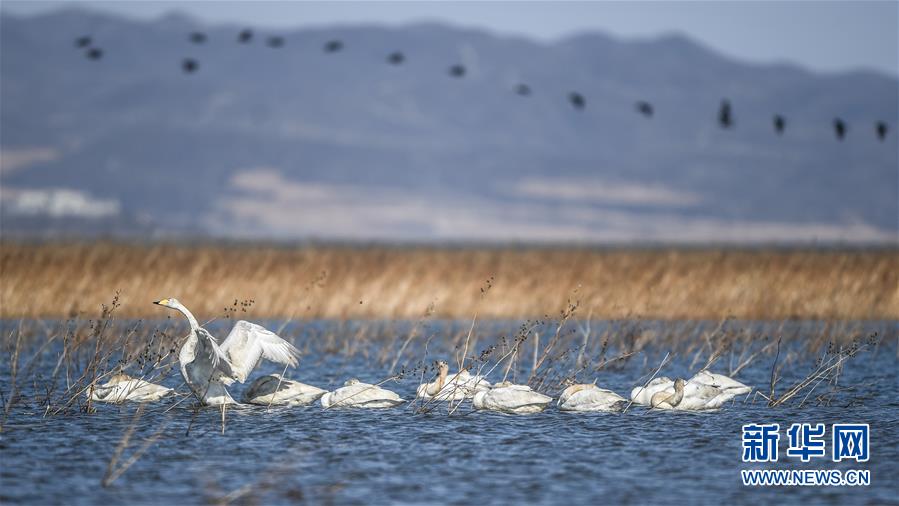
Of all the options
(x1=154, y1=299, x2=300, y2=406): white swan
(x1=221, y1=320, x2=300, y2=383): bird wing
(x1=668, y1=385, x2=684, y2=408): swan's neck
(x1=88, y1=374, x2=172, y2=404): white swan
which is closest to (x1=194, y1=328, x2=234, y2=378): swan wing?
(x1=154, y1=299, x2=300, y2=406): white swan

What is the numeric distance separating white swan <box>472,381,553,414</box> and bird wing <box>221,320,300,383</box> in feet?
7.83

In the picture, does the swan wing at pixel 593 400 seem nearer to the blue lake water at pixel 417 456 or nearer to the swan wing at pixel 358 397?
the blue lake water at pixel 417 456

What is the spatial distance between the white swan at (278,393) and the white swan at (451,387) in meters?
1.30

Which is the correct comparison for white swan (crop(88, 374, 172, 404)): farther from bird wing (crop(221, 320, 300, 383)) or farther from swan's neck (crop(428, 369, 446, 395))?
swan's neck (crop(428, 369, 446, 395))

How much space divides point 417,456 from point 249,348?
308 cm

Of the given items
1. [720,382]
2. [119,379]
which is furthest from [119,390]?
[720,382]

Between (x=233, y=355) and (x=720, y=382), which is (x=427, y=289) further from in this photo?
(x=233, y=355)

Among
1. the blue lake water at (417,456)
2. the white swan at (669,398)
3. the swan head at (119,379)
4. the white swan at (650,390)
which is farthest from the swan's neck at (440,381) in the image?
the swan head at (119,379)

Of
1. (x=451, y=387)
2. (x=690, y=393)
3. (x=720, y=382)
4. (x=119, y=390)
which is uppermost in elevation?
(x=720, y=382)

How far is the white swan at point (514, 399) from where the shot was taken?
15.3 m

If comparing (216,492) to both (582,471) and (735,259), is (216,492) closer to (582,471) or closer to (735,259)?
(582,471)

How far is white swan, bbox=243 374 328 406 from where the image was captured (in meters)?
15.9

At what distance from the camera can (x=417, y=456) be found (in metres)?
12.9

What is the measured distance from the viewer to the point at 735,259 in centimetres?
3809
